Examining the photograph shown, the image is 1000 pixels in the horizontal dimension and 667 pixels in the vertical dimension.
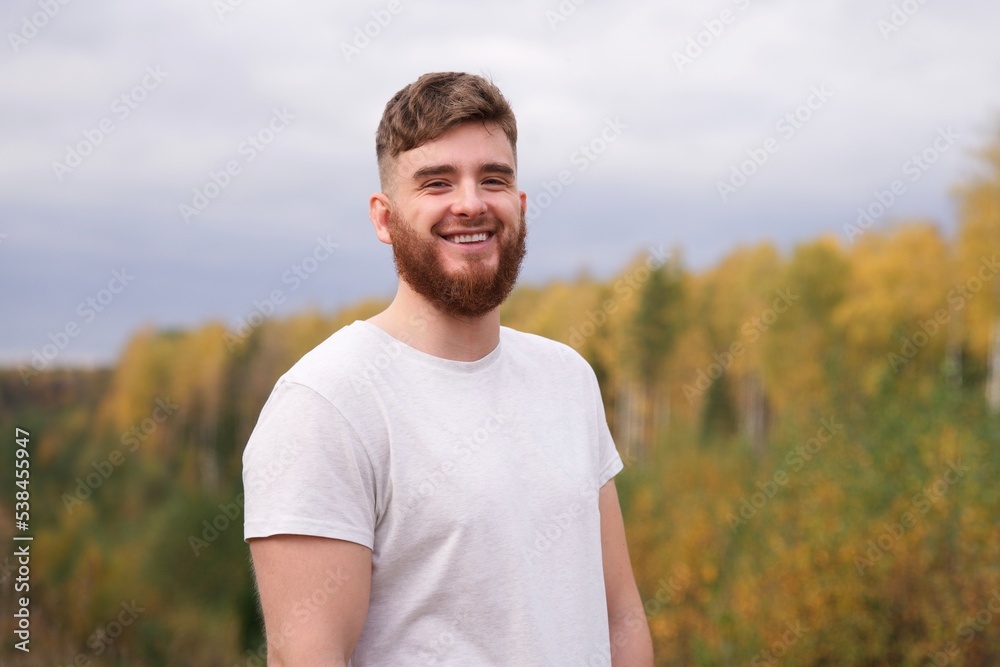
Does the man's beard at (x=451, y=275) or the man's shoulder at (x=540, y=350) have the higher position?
the man's beard at (x=451, y=275)

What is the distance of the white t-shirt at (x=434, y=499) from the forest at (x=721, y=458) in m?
3.77

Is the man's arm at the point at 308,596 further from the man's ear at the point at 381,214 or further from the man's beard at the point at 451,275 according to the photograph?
the man's ear at the point at 381,214

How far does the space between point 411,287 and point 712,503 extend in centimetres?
1142

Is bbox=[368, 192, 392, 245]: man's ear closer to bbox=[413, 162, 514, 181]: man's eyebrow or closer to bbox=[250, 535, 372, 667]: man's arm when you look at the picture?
bbox=[413, 162, 514, 181]: man's eyebrow

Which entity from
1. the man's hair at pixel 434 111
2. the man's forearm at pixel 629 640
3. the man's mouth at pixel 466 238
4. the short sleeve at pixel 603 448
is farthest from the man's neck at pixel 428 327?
the man's forearm at pixel 629 640

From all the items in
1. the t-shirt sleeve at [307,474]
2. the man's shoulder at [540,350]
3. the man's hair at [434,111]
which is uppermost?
the man's hair at [434,111]

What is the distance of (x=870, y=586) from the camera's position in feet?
20.2

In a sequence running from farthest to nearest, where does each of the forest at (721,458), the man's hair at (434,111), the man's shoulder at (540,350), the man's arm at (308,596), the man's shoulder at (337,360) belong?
the forest at (721,458) → the man's shoulder at (540,350) → the man's hair at (434,111) → the man's shoulder at (337,360) → the man's arm at (308,596)

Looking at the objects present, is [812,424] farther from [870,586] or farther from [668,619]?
[668,619]

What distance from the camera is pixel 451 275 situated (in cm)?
185

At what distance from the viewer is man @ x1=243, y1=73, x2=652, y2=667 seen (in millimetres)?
1618

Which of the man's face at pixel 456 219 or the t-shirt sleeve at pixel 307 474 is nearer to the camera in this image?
the t-shirt sleeve at pixel 307 474

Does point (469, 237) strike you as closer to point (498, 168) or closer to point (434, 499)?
point (498, 168)

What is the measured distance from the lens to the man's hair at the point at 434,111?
1.85 meters
